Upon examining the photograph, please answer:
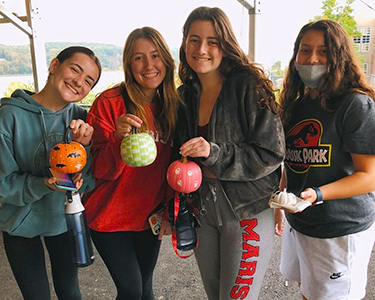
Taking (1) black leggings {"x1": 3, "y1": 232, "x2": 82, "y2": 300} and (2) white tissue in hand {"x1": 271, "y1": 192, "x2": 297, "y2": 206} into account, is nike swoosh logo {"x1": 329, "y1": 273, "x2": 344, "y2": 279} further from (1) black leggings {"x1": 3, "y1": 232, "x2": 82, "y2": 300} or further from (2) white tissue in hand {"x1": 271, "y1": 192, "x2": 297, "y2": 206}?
(1) black leggings {"x1": 3, "y1": 232, "x2": 82, "y2": 300}

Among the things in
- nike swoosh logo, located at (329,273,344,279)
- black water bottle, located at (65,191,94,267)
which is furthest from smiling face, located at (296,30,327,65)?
black water bottle, located at (65,191,94,267)

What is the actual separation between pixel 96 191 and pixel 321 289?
3.82 feet

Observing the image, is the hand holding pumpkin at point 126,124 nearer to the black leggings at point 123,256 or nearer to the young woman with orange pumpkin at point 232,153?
the young woman with orange pumpkin at point 232,153

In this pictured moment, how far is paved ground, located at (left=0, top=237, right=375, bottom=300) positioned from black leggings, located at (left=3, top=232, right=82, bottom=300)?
2.70ft

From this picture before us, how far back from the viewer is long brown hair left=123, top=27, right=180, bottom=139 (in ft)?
4.65

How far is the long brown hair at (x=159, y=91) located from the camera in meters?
1.42

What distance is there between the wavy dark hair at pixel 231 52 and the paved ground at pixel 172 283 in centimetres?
165

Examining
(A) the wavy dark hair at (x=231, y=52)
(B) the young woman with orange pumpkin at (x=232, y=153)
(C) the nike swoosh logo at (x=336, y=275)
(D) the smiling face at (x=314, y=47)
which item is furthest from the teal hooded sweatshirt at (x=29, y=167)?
(C) the nike swoosh logo at (x=336, y=275)

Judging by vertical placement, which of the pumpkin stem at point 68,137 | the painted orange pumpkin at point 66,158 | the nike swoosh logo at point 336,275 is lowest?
the nike swoosh logo at point 336,275

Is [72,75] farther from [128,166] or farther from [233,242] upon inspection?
[233,242]

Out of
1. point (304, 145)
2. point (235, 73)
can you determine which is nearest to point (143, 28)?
point (235, 73)

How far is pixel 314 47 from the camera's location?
137 centimetres

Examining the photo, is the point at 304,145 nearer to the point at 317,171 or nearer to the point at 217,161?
the point at 317,171

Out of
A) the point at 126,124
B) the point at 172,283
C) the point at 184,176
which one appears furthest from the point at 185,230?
the point at 172,283
